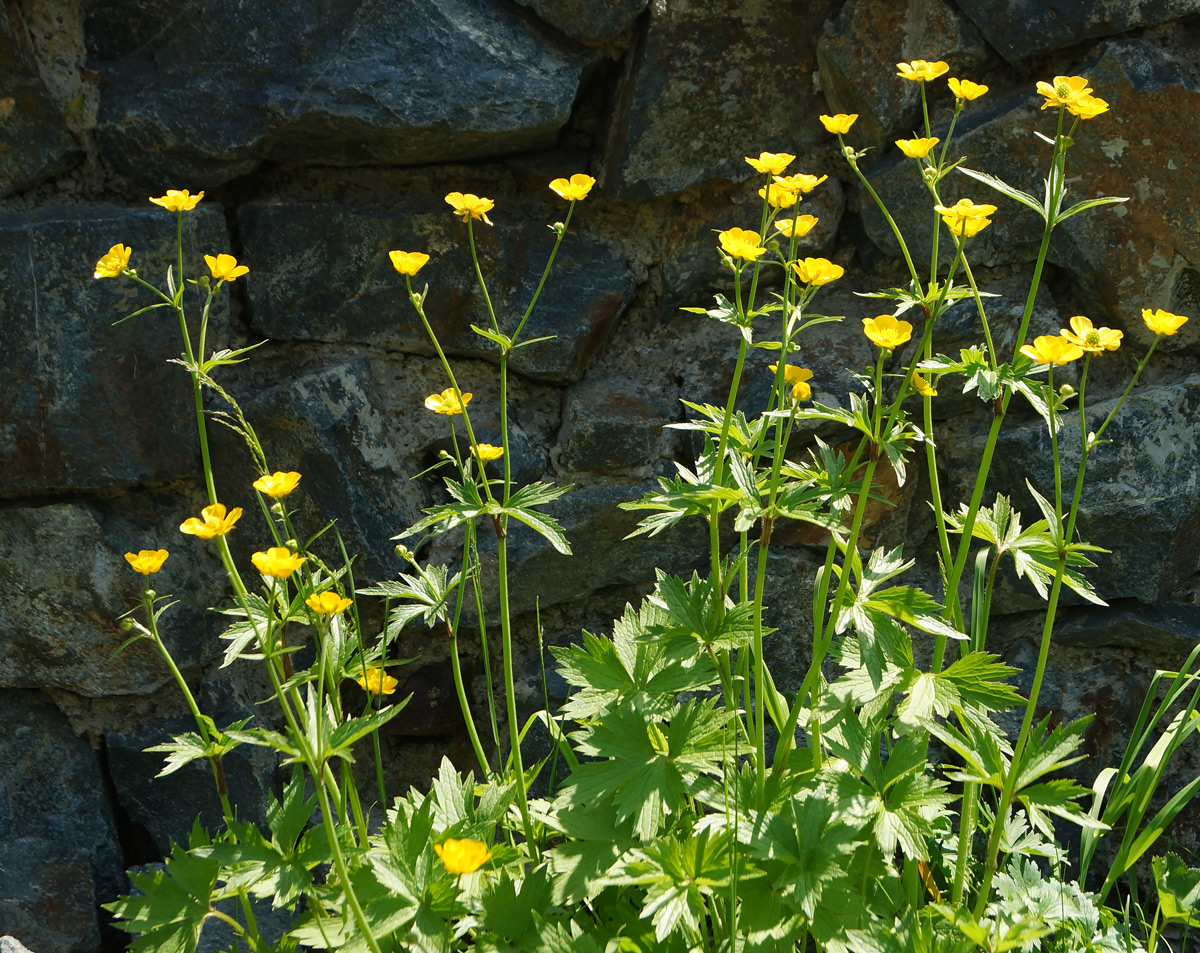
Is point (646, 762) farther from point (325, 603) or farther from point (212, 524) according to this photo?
point (212, 524)

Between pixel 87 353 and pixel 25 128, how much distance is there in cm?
→ 45

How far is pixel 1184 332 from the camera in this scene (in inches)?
84.6

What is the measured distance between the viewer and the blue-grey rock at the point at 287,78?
Result: 2027 millimetres

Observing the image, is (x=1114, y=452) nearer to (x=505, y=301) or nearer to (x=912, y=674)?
(x=912, y=674)

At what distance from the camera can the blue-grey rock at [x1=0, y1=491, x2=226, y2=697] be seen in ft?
6.81

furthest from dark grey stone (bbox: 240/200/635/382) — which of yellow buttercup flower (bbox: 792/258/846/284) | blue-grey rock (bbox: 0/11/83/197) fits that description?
yellow buttercup flower (bbox: 792/258/846/284)

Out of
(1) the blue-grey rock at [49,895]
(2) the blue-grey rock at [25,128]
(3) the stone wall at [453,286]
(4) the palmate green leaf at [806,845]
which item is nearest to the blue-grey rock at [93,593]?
(3) the stone wall at [453,286]

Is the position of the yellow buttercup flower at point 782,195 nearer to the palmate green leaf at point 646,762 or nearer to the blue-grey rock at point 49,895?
the palmate green leaf at point 646,762

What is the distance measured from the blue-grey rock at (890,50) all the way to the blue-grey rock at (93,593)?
5.33 ft

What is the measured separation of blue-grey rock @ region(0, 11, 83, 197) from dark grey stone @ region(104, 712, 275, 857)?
3.72ft

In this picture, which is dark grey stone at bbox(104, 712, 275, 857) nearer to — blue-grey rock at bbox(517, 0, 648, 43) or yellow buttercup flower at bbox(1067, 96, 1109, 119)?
blue-grey rock at bbox(517, 0, 648, 43)

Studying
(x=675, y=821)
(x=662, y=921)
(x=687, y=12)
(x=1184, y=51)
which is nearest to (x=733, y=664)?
(x=675, y=821)

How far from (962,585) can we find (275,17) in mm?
1882

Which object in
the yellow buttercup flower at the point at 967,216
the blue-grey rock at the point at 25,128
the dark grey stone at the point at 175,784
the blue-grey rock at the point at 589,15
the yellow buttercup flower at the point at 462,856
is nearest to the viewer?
the yellow buttercup flower at the point at 462,856
